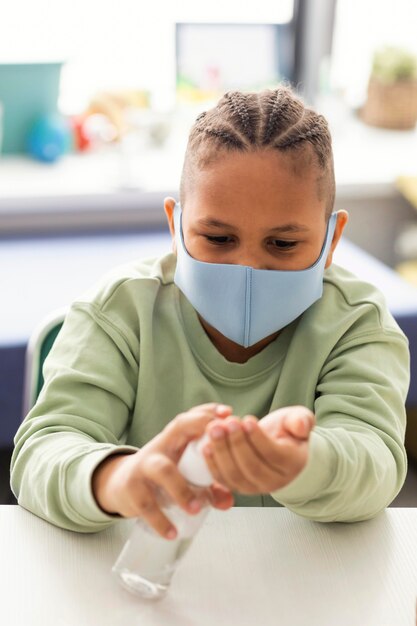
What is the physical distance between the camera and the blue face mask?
3.06 feet

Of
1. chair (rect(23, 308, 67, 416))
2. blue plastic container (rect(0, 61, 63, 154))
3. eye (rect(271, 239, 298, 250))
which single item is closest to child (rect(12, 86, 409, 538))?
eye (rect(271, 239, 298, 250))

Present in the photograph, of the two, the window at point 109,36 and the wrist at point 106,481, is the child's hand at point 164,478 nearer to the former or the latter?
the wrist at point 106,481

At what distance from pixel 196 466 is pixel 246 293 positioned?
1.01 feet

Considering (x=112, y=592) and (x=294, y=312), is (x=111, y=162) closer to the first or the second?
(x=294, y=312)

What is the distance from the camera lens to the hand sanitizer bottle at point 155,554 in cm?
69

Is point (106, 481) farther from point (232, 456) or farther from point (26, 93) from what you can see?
A: point (26, 93)

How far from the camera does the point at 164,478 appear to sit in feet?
2.20

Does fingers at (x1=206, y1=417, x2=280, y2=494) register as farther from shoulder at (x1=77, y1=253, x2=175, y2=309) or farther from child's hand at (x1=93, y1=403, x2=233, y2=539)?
shoulder at (x1=77, y1=253, x2=175, y2=309)

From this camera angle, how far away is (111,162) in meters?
2.63

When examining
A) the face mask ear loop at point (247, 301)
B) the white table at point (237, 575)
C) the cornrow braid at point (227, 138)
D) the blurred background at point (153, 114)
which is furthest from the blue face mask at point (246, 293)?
the blurred background at point (153, 114)

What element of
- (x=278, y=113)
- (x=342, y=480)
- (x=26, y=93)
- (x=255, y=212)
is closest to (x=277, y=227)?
(x=255, y=212)

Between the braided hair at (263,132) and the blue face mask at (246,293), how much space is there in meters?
0.07

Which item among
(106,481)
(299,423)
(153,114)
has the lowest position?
(153,114)

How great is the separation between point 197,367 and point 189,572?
1.03 ft
